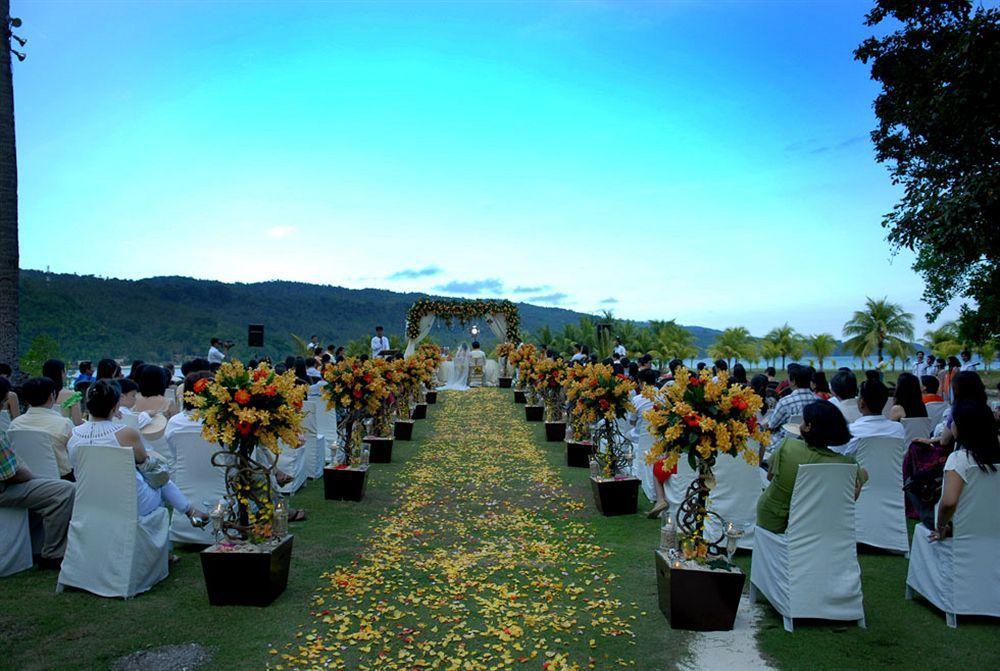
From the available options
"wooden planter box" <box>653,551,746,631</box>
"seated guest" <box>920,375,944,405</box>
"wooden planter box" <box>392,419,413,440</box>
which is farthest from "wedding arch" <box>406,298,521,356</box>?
"wooden planter box" <box>653,551,746,631</box>

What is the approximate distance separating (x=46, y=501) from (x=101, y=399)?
0.91 meters

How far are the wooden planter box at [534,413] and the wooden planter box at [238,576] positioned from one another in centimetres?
1189

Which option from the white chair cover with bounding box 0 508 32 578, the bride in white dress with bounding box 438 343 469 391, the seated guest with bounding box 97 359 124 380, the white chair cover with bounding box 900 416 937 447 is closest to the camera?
the white chair cover with bounding box 0 508 32 578

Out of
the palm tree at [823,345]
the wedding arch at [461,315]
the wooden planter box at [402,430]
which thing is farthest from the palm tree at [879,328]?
the wooden planter box at [402,430]

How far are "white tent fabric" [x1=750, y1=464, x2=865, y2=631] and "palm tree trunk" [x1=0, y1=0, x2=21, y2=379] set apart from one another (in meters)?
10.3

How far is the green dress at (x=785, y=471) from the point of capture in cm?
437

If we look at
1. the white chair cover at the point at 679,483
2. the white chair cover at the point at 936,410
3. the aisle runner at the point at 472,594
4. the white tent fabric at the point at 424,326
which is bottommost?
the aisle runner at the point at 472,594

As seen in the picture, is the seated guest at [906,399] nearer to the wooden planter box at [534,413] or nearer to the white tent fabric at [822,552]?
the white tent fabric at [822,552]

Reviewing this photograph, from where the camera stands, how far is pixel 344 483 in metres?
7.91

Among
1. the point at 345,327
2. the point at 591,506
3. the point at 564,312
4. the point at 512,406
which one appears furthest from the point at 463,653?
the point at 564,312

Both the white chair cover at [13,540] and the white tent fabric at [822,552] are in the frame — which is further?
the white chair cover at [13,540]

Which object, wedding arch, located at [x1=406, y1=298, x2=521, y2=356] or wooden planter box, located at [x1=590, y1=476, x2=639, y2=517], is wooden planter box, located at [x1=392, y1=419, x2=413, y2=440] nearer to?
wooden planter box, located at [x1=590, y1=476, x2=639, y2=517]

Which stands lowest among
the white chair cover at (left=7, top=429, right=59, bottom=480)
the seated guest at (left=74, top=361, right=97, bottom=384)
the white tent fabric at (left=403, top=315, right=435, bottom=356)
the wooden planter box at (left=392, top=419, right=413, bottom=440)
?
the wooden planter box at (left=392, top=419, right=413, bottom=440)

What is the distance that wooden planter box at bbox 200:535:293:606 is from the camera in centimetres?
461
